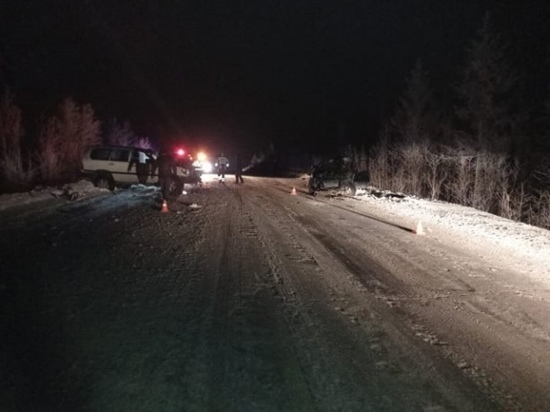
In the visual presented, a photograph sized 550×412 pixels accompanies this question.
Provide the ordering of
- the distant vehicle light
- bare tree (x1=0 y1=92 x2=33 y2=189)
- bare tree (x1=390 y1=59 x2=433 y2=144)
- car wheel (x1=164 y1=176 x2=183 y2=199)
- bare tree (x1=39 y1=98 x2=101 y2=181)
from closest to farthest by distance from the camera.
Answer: car wheel (x1=164 y1=176 x2=183 y2=199) < bare tree (x1=0 y1=92 x2=33 y2=189) < bare tree (x1=39 y1=98 x2=101 y2=181) < the distant vehicle light < bare tree (x1=390 y1=59 x2=433 y2=144)

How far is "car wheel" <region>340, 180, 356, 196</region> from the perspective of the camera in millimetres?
25000

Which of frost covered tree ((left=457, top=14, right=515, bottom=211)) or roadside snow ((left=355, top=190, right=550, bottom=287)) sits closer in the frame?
roadside snow ((left=355, top=190, right=550, bottom=287))

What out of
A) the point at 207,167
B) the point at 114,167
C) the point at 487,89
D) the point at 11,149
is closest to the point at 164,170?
the point at 114,167

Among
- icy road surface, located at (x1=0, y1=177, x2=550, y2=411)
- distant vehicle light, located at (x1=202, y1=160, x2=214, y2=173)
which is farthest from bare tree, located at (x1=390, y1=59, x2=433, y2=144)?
icy road surface, located at (x1=0, y1=177, x2=550, y2=411)

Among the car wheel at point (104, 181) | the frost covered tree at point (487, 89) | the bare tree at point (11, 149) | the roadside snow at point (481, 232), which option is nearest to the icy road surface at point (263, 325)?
the roadside snow at point (481, 232)

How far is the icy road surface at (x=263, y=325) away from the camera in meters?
4.17

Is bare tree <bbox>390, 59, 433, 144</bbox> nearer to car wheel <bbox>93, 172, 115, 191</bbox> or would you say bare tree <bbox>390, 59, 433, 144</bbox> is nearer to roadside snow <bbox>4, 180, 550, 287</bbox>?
roadside snow <bbox>4, 180, 550, 287</bbox>

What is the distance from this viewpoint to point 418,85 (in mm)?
49281

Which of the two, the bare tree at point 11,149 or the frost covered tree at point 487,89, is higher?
the frost covered tree at point 487,89

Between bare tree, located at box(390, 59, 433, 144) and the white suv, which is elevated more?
bare tree, located at box(390, 59, 433, 144)

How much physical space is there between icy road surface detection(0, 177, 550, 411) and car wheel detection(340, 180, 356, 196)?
13.9m

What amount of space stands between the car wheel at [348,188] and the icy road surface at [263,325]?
13914mm

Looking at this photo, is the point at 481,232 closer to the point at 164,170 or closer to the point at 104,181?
the point at 164,170

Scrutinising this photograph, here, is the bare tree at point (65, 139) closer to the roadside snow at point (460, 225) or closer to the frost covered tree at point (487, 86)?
the roadside snow at point (460, 225)
